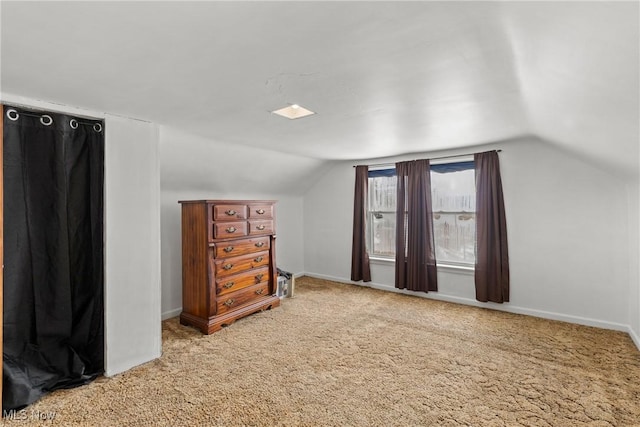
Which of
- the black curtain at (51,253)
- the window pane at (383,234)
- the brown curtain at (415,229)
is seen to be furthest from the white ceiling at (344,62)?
the window pane at (383,234)

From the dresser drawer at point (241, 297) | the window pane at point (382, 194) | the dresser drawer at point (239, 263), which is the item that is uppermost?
the window pane at point (382, 194)

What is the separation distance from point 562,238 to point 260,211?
3384 millimetres

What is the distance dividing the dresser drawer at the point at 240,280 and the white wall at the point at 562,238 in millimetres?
2518

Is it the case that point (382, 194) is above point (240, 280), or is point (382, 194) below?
above

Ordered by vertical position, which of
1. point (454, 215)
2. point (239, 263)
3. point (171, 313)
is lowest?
point (171, 313)

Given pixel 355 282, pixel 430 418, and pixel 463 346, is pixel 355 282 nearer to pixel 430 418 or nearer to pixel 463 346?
pixel 463 346

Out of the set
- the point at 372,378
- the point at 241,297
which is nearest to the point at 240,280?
the point at 241,297

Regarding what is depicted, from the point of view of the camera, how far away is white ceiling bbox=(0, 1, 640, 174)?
1.07 meters

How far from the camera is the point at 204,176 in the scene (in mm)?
3662

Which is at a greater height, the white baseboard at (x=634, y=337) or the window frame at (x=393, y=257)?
the window frame at (x=393, y=257)

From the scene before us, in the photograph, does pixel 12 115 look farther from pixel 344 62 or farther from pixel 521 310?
pixel 521 310

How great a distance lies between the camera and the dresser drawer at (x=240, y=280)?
10.5ft

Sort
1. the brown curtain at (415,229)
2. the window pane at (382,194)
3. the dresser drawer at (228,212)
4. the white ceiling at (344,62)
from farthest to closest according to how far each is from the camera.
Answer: the window pane at (382,194) < the brown curtain at (415,229) < the dresser drawer at (228,212) < the white ceiling at (344,62)

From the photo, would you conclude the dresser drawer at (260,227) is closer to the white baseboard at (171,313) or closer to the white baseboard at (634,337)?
the white baseboard at (171,313)
